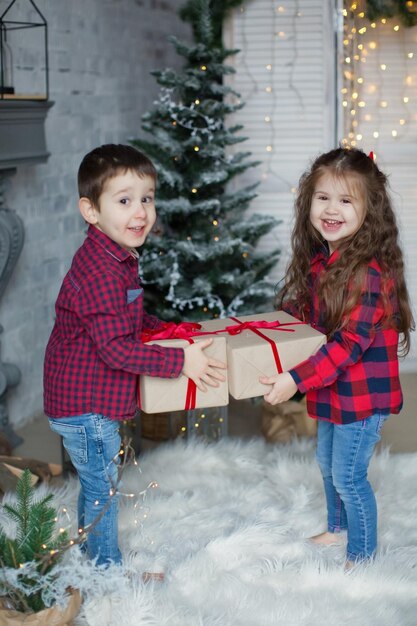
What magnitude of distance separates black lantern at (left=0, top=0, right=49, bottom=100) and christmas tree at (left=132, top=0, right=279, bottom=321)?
0.52m

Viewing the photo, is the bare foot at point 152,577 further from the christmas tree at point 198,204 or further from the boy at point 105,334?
the christmas tree at point 198,204

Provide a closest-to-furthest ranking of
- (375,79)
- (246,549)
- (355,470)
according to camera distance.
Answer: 1. (355,470)
2. (246,549)
3. (375,79)

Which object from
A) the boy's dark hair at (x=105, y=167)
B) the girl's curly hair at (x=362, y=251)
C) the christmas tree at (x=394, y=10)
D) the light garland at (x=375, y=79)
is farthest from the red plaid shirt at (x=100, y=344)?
the christmas tree at (x=394, y=10)

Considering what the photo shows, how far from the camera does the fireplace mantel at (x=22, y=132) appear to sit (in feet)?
10.7

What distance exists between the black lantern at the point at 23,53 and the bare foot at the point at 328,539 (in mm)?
1926

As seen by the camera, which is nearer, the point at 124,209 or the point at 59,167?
the point at 124,209

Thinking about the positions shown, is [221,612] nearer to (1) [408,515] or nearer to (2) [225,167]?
(1) [408,515]

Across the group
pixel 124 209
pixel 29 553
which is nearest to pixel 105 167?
pixel 124 209

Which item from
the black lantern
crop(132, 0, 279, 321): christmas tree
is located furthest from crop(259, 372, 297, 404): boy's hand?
the black lantern

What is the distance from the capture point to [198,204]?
365cm

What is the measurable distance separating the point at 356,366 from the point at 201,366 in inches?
17.7

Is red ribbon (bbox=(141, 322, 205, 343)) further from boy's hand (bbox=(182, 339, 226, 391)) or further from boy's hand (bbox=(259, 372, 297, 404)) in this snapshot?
boy's hand (bbox=(259, 372, 297, 404))

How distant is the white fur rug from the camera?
2.23m

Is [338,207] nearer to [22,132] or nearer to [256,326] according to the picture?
[256,326]
